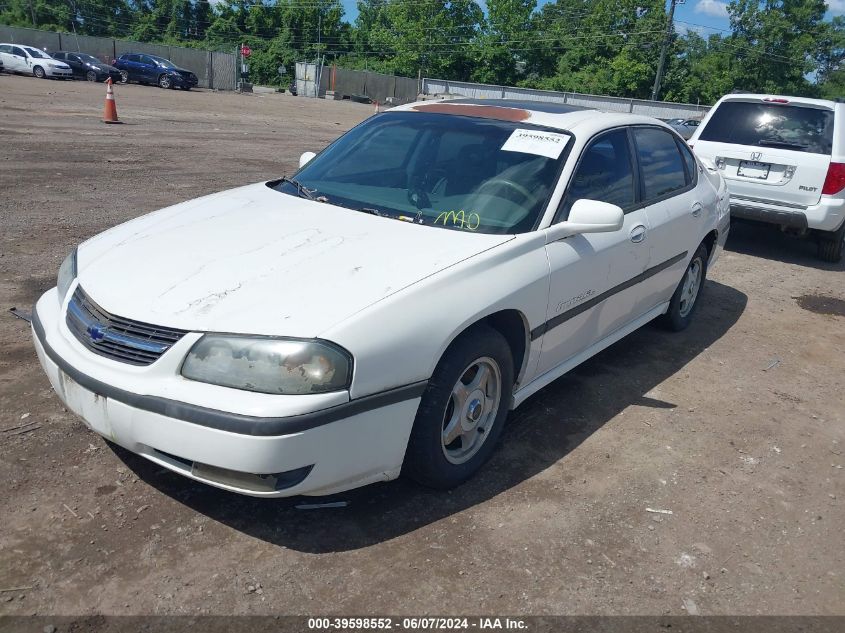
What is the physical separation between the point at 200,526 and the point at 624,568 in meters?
1.71

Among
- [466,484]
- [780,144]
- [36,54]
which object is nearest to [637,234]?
[466,484]

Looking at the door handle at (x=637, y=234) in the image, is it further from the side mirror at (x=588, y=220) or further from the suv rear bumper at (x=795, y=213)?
the suv rear bumper at (x=795, y=213)

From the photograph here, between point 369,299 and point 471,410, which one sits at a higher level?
point 369,299

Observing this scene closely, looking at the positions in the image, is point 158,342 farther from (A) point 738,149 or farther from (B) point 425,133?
(A) point 738,149

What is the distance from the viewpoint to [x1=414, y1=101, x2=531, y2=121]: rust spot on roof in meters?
4.17

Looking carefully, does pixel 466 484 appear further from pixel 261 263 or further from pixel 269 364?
pixel 261 263

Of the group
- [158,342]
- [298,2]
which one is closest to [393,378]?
[158,342]

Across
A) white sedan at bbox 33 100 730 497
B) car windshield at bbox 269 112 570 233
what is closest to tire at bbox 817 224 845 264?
white sedan at bbox 33 100 730 497

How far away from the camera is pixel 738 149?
827cm

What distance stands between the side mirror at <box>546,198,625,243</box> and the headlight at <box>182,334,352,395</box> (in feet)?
4.72

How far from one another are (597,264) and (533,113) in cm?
99

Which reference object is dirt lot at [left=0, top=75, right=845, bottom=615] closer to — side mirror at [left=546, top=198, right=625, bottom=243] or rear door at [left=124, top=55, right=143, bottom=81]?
side mirror at [left=546, top=198, right=625, bottom=243]

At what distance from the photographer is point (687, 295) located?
5664 millimetres

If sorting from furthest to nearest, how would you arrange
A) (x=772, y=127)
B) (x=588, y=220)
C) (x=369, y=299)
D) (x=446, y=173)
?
(x=772, y=127), (x=446, y=173), (x=588, y=220), (x=369, y=299)
